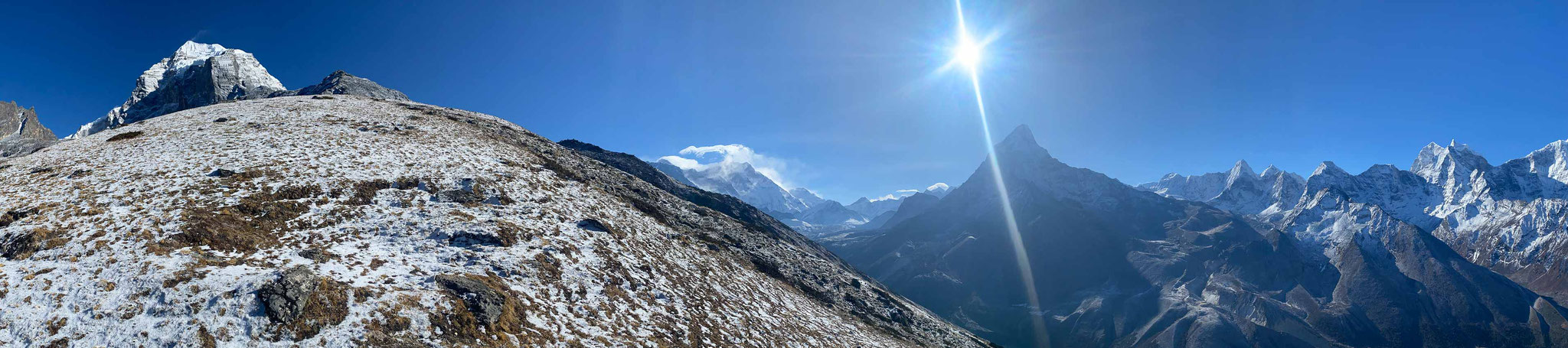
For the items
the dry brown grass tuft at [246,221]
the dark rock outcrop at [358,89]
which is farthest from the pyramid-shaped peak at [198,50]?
the dry brown grass tuft at [246,221]

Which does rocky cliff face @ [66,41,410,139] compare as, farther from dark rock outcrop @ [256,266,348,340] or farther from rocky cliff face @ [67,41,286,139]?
dark rock outcrop @ [256,266,348,340]

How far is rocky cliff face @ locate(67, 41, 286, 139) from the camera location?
119500 millimetres

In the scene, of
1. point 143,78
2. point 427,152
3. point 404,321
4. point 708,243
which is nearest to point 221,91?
point 143,78

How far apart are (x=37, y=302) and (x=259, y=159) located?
13505mm

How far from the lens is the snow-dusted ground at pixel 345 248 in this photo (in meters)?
12.2

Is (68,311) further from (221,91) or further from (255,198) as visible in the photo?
(221,91)

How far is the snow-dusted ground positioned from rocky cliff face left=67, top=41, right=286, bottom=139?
122 metres

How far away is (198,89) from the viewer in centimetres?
11981

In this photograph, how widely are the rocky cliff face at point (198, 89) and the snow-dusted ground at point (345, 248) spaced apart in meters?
122

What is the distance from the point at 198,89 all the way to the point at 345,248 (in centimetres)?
16368

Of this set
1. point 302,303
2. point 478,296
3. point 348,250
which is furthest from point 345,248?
point 478,296

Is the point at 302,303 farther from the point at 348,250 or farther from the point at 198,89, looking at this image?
the point at 198,89

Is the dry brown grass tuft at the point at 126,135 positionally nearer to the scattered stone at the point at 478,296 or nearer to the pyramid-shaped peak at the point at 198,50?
the scattered stone at the point at 478,296

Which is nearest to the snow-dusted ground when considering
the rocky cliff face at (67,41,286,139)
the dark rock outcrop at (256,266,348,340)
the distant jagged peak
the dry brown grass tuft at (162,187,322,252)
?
the dry brown grass tuft at (162,187,322,252)
